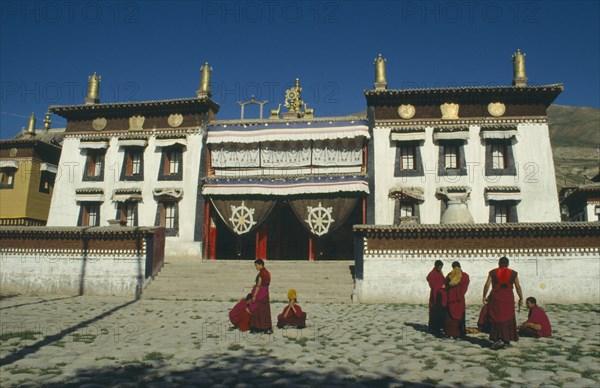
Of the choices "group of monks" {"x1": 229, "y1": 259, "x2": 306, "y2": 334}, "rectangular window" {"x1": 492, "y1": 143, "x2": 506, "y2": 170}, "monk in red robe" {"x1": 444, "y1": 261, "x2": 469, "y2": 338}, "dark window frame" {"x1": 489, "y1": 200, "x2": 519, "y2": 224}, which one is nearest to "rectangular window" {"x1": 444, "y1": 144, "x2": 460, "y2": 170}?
"rectangular window" {"x1": 492, "y1": 143, "x2": 506, "y2": 170}

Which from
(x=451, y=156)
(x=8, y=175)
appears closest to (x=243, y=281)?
(x=451, y=156)

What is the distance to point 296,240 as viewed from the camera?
1009 inches

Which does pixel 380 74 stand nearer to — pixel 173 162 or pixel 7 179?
pixel 173 162

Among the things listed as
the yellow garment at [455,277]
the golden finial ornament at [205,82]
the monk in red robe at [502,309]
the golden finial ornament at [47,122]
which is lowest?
the monk in red robe at [502,309]

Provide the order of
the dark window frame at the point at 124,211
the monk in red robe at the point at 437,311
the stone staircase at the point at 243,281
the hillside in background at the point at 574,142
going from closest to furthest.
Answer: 1. the monk in red robe at the point at 437,311
2. the stone staircase at the point at 243,281
3. the dark window frame at the point at 124,211
4. the hillside in background at the point at 574,142

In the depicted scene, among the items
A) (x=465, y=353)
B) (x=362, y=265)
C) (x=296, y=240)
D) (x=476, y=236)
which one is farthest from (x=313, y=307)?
(x=296, y=240)

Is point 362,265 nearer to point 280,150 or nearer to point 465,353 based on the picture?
point 465,353

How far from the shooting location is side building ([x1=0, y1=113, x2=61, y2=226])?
97.1 ft

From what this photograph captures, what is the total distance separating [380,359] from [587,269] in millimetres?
10462

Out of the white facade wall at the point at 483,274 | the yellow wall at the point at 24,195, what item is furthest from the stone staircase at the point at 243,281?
the yellow wall at the point at 24,195

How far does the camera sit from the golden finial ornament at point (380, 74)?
2450 centimetres

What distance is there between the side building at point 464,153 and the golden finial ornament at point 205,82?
8266 millimetres

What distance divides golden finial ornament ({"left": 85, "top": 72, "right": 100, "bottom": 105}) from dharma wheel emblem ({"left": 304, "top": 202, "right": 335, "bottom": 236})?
1397 centimetres

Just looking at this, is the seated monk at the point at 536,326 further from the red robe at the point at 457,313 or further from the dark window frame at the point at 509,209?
the dark window frame at the point at 509,209
